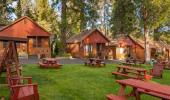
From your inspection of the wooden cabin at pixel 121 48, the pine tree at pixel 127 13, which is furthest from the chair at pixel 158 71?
the wooden cabin at pixel 121 48

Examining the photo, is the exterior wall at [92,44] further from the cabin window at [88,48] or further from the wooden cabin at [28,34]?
the wooden cabin at [28,34]

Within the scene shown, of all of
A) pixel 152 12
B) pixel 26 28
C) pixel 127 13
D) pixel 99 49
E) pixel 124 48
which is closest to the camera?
pixel 152 12

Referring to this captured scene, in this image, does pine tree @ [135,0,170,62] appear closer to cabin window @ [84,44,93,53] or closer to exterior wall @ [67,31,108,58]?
exterior wall @ [67,31,108,58]

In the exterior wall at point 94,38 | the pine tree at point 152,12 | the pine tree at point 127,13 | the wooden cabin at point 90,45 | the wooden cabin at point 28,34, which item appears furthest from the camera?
the exterior wall at point 94,38

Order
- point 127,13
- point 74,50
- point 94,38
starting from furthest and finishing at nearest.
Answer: point 74,50 < point 94,38 < point 127,13

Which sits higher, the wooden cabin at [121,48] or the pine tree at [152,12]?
the pine tree at [152,12]

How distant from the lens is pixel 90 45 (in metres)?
39.8

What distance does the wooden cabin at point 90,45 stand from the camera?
39.0 meters

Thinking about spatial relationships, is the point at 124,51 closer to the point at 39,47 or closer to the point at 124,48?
the point at 124,48

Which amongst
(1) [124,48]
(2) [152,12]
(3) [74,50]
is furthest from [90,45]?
(2) [152,12]

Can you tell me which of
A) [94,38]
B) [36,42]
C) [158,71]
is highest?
[94,38]

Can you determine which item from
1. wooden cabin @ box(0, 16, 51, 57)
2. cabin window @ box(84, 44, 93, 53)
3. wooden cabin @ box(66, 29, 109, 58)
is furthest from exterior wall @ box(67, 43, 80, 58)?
wooden cabin @ box(0, 16, 51, 57)

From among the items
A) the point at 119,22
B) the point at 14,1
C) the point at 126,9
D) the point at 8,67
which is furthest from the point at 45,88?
the point at 14,1

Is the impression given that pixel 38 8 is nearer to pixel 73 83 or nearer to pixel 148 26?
pixel 148 26
